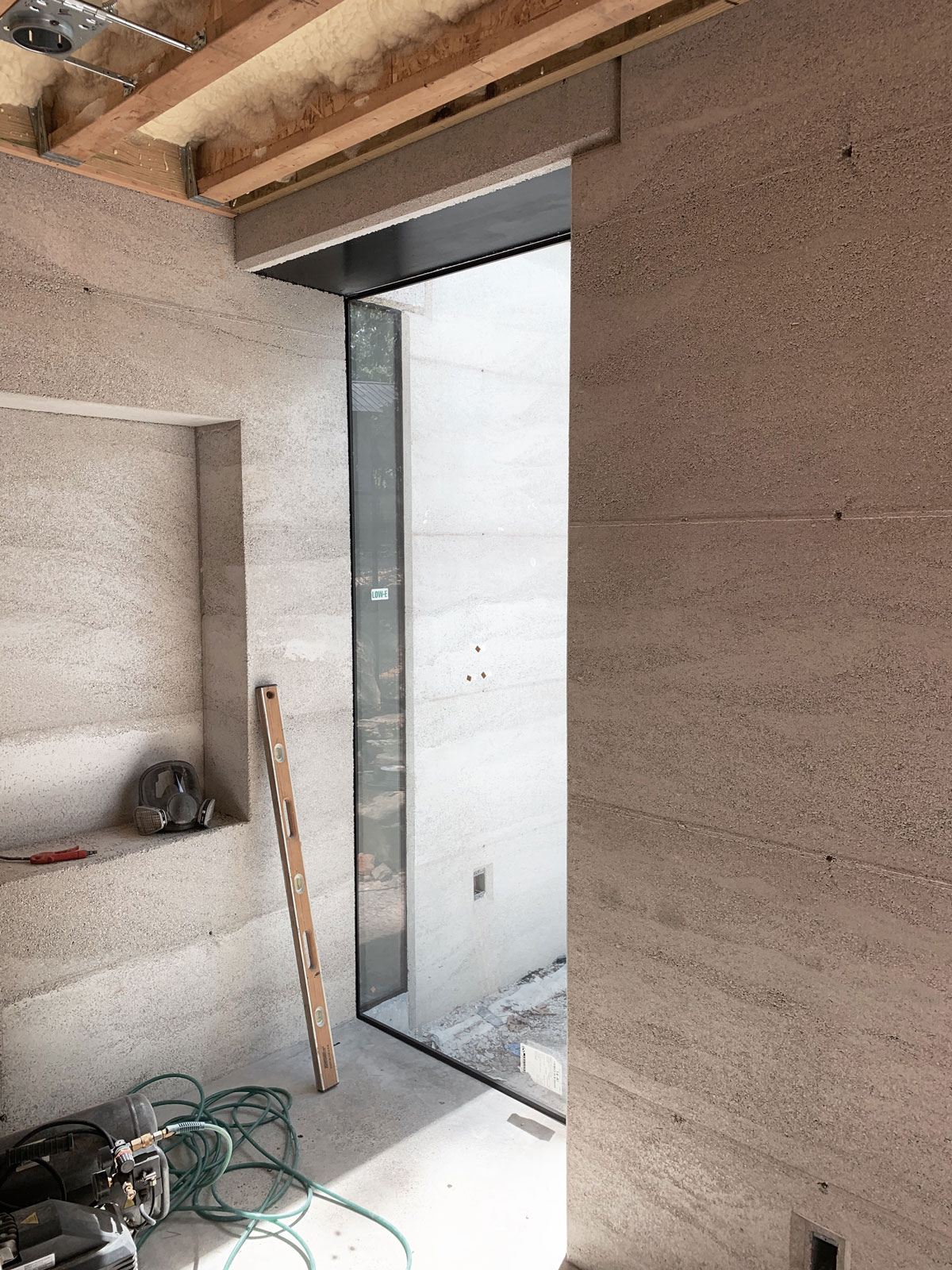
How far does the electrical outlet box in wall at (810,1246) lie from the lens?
1895 mm

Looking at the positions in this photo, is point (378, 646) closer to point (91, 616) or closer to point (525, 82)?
point (91, 616)

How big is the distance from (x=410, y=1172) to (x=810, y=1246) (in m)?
1.28

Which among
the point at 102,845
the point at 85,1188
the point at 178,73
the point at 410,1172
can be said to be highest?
the point at 178,73

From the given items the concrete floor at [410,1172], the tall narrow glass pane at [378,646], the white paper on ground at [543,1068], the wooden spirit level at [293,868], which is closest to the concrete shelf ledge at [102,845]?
the wooden spirit level at [293,868]

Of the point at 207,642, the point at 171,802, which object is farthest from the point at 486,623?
the point at 171,802

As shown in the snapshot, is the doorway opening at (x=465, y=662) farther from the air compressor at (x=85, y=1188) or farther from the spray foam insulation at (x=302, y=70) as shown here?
the air compressor at (x=85, y=1188)

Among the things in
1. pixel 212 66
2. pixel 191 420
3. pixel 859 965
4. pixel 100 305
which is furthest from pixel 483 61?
pixel 859 965

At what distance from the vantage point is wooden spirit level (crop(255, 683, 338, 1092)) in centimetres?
322

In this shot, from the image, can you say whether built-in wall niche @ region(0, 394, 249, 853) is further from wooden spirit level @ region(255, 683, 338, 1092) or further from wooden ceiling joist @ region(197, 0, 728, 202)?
wooden ceiling joist @ region(197, 0, 728, 202)

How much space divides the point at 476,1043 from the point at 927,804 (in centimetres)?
286

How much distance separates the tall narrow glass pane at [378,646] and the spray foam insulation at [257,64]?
3.16 feet

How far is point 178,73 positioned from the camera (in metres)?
2.12

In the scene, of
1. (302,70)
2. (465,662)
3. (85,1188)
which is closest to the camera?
(85,1188)

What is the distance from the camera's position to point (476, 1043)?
157 inches
